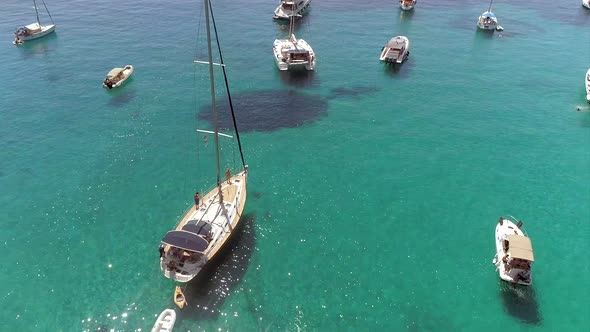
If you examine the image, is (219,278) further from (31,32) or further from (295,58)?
(31,32)

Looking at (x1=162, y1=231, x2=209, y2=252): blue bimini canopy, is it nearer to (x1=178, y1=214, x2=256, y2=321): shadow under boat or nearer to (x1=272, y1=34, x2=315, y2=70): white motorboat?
(x1=178, y1=214, x2=256, y2=321): shadow under boat

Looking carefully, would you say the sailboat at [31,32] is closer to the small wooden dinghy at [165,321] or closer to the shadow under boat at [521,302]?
the small wooden dinghy at [165,321]

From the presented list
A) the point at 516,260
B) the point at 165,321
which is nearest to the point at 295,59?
the point at 516,260

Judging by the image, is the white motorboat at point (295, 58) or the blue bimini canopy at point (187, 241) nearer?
the blue bimini canopy at point (187, 241)

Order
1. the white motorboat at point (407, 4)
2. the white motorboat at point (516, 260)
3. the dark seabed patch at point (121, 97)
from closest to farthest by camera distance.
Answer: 1. the white motorboat at point (516, 260)
2. the dark seabed patch at point (121, 97)
3. the white motorboat at point (407, 4)

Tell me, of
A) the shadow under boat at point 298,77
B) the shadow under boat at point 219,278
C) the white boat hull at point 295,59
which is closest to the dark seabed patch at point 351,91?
the shadow under boat at point 298,77

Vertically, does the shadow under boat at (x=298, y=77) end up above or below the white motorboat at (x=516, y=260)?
above

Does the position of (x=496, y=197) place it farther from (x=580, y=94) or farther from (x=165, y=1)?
(x=165, y=1)

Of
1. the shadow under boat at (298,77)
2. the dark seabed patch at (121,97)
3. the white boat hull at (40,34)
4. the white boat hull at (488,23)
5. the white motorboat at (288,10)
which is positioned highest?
the white motorboat at (288,10)
